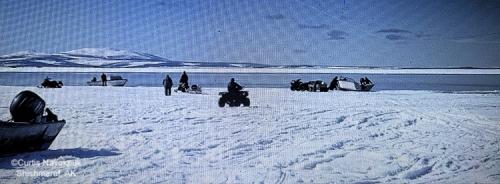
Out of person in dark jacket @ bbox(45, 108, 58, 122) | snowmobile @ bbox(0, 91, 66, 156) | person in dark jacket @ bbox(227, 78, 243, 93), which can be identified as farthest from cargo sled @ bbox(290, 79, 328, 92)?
snowmobile @ bbox(0, 91, 66, 156)

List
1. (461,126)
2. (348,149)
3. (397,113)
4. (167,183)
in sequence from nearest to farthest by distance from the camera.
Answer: (167,183), (348,149), (461,126), (397,113)

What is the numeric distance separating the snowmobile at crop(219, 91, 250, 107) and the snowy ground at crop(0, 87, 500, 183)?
2.74 meters

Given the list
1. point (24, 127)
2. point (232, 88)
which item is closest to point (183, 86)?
point (232, 88)

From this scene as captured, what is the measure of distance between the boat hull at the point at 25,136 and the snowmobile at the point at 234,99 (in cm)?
717

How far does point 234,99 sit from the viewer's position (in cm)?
1380

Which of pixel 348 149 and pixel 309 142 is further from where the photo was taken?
pixel 309 142

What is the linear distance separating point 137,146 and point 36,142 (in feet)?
4.47

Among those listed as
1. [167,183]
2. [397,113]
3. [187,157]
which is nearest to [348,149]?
[187,157]

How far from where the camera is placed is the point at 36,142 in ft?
20.8

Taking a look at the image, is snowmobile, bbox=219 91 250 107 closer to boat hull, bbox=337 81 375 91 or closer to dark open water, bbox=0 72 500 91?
dark open water, bbox=0 72 500 91

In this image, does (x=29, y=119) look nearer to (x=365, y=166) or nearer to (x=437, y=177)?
(x=365, y=166)

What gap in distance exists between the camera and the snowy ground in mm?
5238

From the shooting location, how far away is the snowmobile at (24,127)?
569 centimetres

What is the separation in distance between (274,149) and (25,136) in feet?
10.6
